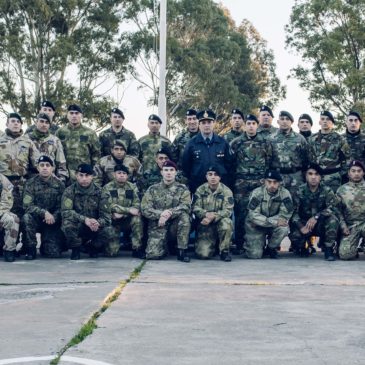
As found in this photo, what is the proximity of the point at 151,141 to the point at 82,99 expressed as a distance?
2079 cm

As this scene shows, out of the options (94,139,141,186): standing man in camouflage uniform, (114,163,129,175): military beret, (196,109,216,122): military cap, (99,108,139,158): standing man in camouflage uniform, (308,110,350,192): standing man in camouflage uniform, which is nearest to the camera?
(114,163,129,175): military beret

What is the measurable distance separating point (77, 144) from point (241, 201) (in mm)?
2293

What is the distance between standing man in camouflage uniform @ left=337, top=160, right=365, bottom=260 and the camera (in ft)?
35.1

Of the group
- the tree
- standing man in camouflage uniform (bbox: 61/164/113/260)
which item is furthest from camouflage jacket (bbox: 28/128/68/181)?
the tree

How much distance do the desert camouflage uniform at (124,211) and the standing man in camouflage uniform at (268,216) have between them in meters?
1.39

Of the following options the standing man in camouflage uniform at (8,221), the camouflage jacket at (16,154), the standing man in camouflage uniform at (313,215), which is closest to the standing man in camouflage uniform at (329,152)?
the standing man in camouflage uniform at (313,215)

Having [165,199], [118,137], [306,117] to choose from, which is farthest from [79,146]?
[306,117]

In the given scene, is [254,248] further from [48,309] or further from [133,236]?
[48,309]

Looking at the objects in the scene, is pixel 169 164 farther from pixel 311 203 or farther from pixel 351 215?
pixel 351 215

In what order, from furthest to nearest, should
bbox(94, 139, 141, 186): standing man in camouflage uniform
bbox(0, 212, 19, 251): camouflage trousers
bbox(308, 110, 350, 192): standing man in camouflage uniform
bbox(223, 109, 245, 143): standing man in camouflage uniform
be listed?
bbox(223, 109, 245, 143): standing man in camouflage uniform < bbox(94, 139, 141, 186): standing man in camouflage uniform < bbox(308, 110, 350, 192): standing man in camouflage uniform < bbox(0, 212, 19, 251): camouflage trousers

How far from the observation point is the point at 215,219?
34.9 feet

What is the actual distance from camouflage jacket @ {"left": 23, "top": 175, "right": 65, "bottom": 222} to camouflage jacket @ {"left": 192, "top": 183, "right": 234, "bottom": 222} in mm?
1712

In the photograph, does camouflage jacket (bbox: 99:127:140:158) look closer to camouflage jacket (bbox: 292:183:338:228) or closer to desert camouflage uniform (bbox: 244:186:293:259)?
desert camouflage uniform (bbox: 244:186:293:259)

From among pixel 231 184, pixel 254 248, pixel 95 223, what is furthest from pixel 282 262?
pixel 95 223
